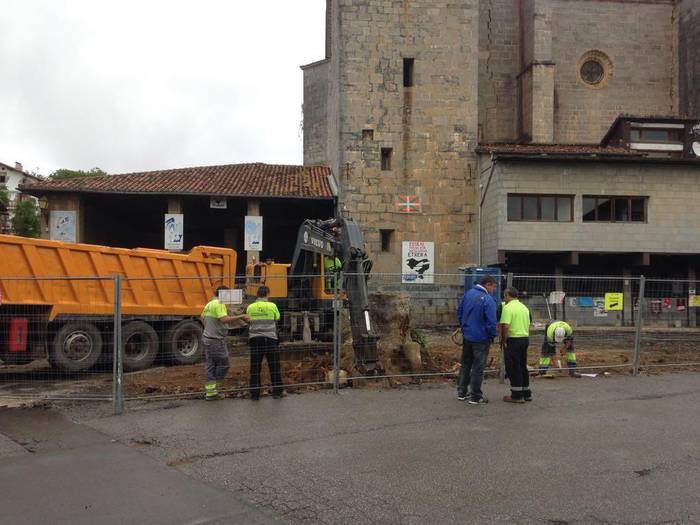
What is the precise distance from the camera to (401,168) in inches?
1041

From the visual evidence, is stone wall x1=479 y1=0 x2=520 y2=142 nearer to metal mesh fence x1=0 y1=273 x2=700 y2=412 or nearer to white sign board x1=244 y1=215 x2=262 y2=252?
white sign board x1=244 y1=215 x2=262 y2=252

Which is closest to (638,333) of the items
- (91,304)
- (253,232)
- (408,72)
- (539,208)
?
(91,304)

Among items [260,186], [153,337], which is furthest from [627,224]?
[153,337]

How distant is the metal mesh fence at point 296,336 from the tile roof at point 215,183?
12.2 m

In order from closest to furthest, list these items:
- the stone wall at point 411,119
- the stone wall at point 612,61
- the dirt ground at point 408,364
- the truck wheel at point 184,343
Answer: the dirt ground at point 408,364 → the truck wheel at point 184,343 → the stone wall at point 411,119 → the stone wall at point 612,61

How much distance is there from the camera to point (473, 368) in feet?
27.1

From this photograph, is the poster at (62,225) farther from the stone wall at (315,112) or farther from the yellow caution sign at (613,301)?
the yellow caution sign at (613,301)

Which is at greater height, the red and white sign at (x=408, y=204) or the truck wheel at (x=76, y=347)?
the red and white sign at (x=408, y=204)

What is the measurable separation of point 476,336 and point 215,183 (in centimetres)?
1990

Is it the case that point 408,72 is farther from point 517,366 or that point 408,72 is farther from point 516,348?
point 517,366

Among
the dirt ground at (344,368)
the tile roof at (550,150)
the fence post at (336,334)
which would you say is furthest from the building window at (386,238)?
the fence post at (336,334)

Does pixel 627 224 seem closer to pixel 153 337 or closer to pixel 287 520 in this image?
pixel 153 337

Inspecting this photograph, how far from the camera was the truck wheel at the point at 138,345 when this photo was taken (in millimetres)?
11789

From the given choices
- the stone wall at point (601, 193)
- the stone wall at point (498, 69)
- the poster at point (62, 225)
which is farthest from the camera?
the stone wall at point (498, 69)
